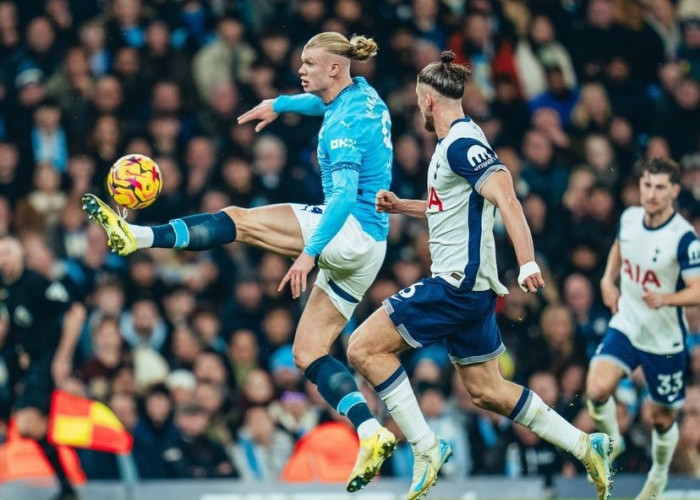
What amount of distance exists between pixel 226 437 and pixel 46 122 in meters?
3.62

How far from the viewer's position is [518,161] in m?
13.7

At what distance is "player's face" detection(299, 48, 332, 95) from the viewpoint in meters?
8.41

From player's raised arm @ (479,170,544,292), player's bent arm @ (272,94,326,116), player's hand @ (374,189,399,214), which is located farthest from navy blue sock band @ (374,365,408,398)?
player's bent arm @ (272,94,326,116)

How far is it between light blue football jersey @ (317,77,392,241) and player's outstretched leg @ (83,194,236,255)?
67 centimetres

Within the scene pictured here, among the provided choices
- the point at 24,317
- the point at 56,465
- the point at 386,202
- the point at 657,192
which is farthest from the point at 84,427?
the point at 657,192

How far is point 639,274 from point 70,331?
175 inches

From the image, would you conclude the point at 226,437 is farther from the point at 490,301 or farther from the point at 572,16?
the point at 572,16

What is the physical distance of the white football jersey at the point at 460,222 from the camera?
7.96 metres

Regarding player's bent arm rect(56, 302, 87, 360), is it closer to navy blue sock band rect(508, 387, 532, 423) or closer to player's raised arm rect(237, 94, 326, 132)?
player's raised arm rect(237, 94, 326, 132)

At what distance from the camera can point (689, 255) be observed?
384 inches

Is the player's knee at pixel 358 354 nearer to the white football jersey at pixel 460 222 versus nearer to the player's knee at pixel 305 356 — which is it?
the player's knee at pixel 305 356

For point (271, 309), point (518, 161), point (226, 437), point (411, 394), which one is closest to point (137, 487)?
point (226, 437)

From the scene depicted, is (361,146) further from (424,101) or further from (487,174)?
(487,174)

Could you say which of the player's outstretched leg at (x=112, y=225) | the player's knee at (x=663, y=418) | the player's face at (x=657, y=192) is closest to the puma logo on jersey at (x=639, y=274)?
the player's face at (x=657, y=192)
